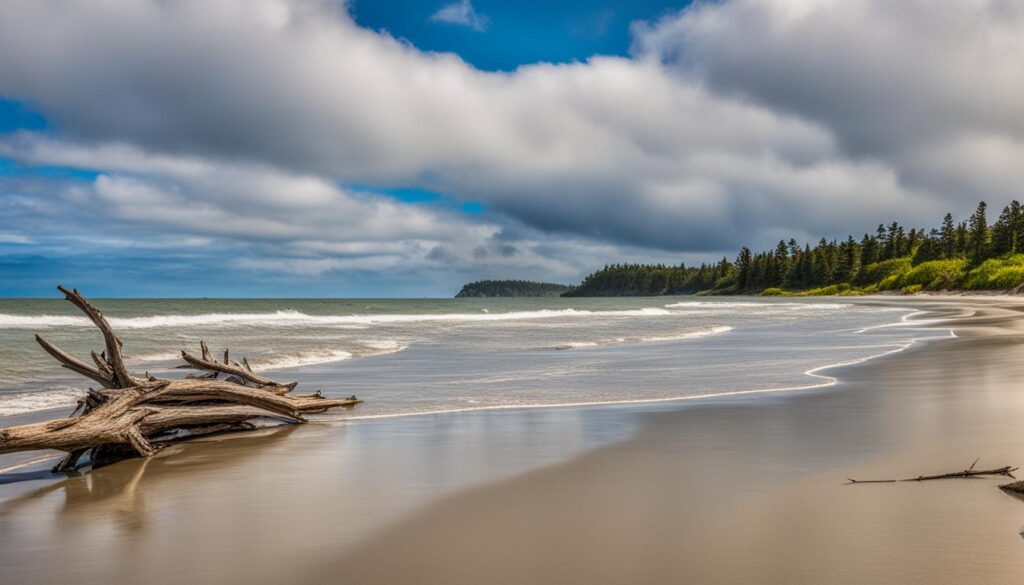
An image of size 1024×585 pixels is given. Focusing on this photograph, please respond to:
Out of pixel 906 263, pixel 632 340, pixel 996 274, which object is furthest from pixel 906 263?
pixel 632 340

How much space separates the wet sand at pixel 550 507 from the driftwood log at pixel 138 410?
0.40m

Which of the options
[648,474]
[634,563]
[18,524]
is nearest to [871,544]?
[634,563]

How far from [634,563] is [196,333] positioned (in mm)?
32693

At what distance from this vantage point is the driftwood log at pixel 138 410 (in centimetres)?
738

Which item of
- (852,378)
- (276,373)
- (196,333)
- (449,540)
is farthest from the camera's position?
(196,333)

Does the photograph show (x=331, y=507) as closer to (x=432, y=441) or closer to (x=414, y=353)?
(x=432, y=441)

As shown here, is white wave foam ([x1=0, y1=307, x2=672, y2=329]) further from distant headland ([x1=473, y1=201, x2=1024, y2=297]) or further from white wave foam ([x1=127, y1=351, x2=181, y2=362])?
distant headland ([x1=473, y1=201, x2=1024, y2=297])

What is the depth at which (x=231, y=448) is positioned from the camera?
29.0 feet

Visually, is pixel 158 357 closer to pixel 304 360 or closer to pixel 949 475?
pixel 304 360

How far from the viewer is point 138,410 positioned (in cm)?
850

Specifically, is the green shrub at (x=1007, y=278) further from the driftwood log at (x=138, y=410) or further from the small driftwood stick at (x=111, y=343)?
the small driftwood stick at (x=111, y=343)

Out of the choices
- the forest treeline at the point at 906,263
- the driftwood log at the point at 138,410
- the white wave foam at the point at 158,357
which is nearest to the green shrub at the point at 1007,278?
the forest treeline at the point at 906,263

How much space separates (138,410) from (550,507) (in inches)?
220

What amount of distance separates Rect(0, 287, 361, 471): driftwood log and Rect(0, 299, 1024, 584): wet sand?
40 centimetres
